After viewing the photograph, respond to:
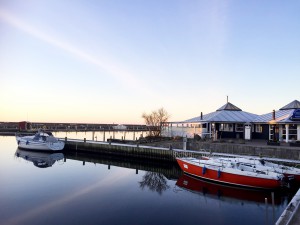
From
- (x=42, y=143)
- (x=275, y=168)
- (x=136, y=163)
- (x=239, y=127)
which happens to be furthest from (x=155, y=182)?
(x=42, y=143)

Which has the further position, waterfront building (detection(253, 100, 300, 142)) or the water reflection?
waterfront building (detection(253, 100, 300, 142))

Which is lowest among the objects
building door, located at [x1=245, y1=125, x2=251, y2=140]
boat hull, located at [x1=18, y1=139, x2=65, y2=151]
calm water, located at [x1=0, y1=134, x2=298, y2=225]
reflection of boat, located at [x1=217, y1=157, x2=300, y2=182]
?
Answer: calm water, located at [x1=0, y1=134, x2=298, y2=225]

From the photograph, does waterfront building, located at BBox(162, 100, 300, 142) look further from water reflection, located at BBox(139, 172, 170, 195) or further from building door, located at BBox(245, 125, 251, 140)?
water reflection, located at BBox(139, 172, 170, 195)

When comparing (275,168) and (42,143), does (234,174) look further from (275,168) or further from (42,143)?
(42,143)

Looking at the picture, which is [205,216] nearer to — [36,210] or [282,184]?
[282,184]

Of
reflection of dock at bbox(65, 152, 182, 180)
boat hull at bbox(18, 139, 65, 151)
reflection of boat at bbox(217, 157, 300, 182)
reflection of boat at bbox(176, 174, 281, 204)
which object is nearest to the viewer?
reflection of boat at bbox(176, 174, 281, 204)

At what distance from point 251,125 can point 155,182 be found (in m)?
16.5

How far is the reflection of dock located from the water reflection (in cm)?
83

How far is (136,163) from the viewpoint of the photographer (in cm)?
2662

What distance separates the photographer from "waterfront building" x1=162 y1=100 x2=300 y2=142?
2580cm

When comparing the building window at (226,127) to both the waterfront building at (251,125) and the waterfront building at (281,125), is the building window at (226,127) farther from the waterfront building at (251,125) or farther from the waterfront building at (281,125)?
the waterfront building at (281,125)

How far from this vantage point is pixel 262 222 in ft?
37.6

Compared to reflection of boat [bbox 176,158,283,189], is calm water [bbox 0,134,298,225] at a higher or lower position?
lower

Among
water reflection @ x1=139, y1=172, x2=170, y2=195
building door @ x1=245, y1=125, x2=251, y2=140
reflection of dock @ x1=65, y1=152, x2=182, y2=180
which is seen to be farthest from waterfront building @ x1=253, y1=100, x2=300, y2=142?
water reflection @ x1=139, y1=172, x2=170, y2=195
